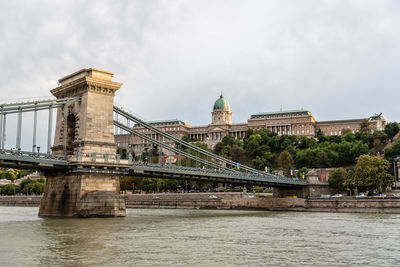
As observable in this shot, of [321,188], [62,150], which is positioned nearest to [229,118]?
[321,188]

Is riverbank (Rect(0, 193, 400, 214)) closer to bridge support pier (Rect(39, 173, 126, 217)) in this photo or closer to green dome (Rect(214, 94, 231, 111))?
bridge support pier (Rect(39, 173, 126, 217))

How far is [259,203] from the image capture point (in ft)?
192

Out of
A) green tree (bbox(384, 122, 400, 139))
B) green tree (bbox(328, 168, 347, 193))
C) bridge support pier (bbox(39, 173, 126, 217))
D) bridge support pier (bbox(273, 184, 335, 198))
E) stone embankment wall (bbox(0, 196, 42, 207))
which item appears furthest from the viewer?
green tree (bbox(384, 122, 400, 139))

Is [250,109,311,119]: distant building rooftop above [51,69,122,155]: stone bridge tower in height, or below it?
above

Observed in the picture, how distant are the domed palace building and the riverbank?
252 ft

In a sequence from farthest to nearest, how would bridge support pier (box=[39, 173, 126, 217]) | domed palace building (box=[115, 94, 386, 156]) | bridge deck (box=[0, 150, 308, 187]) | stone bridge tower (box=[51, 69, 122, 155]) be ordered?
domed palace building (box=[115, 94, 386, 156]), stone bridge tower (box=[51, 69, 122, 155]), bridge support pier (box=[39, 173, 126, 217]), bridge deck (box=[0, 150, 308, 187])

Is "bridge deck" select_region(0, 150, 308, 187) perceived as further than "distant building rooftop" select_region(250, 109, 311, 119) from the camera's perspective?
No

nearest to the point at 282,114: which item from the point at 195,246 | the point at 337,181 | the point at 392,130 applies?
the point at 392,130

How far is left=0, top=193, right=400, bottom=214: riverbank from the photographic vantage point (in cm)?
4756

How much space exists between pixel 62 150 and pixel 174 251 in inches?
854

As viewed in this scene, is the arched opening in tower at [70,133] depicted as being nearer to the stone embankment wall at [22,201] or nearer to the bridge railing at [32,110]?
the bridge railing at [32,110]

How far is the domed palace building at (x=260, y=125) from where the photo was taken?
14088 centimetres

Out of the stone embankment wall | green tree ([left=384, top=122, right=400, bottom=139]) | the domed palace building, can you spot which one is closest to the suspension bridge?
the stone embankment wall

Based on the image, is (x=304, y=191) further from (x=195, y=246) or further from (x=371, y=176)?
(x=195, y=246)
